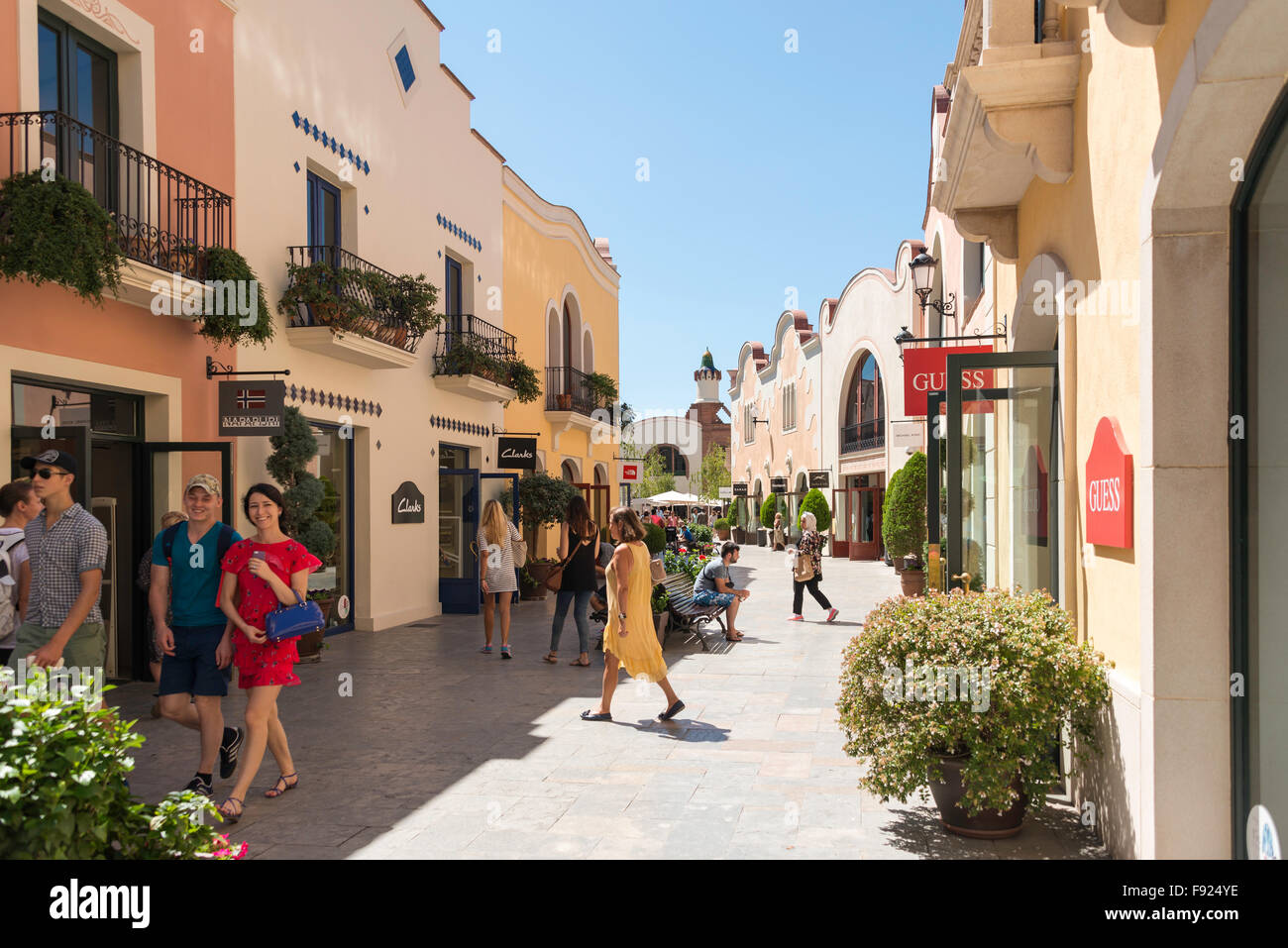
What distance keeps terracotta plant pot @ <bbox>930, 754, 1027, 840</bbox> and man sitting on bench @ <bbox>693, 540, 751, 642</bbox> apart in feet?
24.5

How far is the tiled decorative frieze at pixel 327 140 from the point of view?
38.6 feet

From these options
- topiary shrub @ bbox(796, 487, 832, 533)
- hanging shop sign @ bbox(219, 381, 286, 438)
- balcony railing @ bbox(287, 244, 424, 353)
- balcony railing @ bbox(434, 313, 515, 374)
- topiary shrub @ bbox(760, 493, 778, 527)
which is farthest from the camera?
topiary shrub @ bbox(760, 493, 778, 527)

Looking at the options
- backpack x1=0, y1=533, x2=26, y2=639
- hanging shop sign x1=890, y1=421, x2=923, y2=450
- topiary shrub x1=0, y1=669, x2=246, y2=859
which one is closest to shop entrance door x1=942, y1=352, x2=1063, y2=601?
topiary shrub x1=0, y1=669, x2=246, y2=859

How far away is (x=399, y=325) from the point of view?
12906 millimetres

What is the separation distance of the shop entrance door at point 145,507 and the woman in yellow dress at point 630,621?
4046 mm

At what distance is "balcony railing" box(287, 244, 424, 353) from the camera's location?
11.4 metres

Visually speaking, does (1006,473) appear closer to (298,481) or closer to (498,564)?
(498,564)

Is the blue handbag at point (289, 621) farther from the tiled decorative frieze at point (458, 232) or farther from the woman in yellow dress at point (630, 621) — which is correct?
the tiled decorative frieze at point (458, 232)

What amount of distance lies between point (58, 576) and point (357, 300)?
7.05 m

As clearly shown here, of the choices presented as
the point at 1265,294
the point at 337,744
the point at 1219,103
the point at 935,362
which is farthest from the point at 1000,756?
the point at 935,362

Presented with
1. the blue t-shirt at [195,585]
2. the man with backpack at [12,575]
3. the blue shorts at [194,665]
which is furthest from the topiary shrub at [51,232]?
the blue shorts at [194,665]

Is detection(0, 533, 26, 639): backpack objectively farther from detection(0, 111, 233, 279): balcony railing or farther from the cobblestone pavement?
detection(0, 111, 233, 279): balcony railing

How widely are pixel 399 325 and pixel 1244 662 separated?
36.1 ft

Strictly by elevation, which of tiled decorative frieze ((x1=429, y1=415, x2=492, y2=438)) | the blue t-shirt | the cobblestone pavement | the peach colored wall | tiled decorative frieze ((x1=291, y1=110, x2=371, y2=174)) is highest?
tiled decorative frieze ((x1=291, y1=110, x2=371, y2=174))
